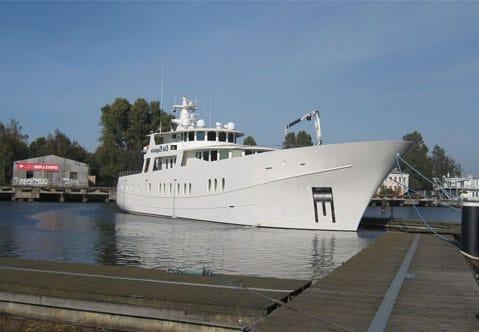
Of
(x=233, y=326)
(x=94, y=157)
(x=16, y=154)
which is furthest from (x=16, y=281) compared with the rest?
(x=94, y=157)

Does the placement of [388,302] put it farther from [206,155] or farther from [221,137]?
[221,137]

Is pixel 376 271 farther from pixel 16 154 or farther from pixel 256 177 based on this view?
pixel 16 154

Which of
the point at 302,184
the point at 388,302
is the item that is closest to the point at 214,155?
the point at 302,184

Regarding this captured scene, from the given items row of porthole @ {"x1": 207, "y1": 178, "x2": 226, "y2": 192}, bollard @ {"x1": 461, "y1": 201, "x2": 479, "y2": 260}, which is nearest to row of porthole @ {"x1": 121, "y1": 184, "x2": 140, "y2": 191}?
row of porthole @ {"x1": 207, "y1": 178, "x2": 226, "y2": 192}

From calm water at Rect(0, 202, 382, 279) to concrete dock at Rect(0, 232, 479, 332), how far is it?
387 centimetres

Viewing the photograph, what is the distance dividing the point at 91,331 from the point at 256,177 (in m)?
18.5

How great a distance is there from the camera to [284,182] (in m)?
24.6

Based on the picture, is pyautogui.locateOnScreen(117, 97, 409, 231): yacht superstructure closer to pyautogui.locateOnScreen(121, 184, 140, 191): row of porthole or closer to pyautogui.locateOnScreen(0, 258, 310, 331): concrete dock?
pyautogui.locateOnScreen(121, 184, 140, 191): row of porthole

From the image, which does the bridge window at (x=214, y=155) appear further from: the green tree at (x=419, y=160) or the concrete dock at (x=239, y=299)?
the green tree at (x=419, y=160)

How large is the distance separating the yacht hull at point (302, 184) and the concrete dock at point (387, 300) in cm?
1197

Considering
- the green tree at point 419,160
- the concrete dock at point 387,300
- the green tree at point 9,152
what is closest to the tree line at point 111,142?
the green tree at point 9,152

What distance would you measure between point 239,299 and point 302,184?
56.4 ft

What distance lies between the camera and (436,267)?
429 inches

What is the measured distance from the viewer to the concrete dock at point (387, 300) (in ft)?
20.0
